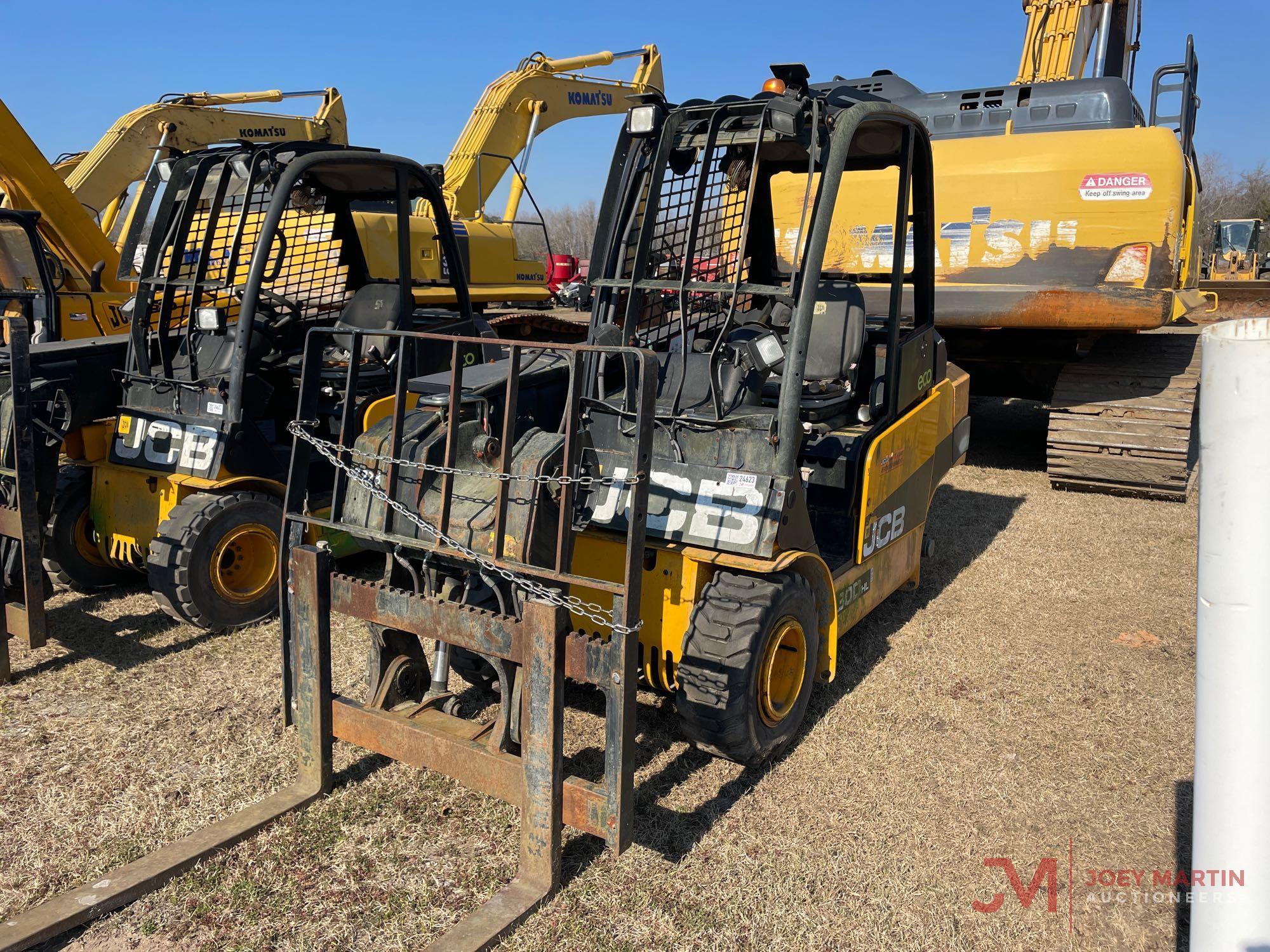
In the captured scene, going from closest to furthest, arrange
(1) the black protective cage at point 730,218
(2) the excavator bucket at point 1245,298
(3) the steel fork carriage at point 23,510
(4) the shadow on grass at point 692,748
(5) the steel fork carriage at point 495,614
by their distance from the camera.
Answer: (5) the steel fork carriage at point 495,614 < (4) the shadow on grass at point 692,748 < (1) the black protective cage at point 730,218 < (3) the steel fork carriage at point 23,510 < (2) the excavator bucket at point 1245,298

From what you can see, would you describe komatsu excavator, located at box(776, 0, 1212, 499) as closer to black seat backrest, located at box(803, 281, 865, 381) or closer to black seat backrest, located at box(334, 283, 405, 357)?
black seat backrest, located at box(803, 281, 865, 381)

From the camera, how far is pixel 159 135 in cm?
1048

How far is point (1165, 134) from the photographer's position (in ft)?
23.3

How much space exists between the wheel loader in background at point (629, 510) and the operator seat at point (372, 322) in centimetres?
109

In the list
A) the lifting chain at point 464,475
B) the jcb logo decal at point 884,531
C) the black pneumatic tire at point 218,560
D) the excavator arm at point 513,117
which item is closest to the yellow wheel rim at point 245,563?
the black pneumatic tire at point 218,560

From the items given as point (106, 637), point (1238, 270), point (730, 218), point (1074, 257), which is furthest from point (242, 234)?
point (1238, 270)

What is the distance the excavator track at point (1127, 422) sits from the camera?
751 centimetres

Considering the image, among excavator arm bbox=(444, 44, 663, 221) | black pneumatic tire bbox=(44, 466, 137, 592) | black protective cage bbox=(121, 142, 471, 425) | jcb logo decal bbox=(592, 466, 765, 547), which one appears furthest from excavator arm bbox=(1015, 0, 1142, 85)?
black pneumatic tire bbox=(44, 466, 137, 592)

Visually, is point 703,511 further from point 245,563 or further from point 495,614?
point 245,563

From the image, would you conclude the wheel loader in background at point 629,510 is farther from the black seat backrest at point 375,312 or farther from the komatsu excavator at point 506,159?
the komatsu excavator at point 506,159

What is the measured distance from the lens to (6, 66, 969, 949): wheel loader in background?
2.84 m

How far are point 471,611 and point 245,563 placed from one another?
2552 mm

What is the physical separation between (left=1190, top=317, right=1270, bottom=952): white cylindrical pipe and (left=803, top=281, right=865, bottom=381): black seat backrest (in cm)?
282

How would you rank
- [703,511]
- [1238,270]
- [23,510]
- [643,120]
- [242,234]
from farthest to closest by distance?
1. [1238,270]
2. [242,234]
3. [23,510]
4. [643,120]
5. [703,511]
